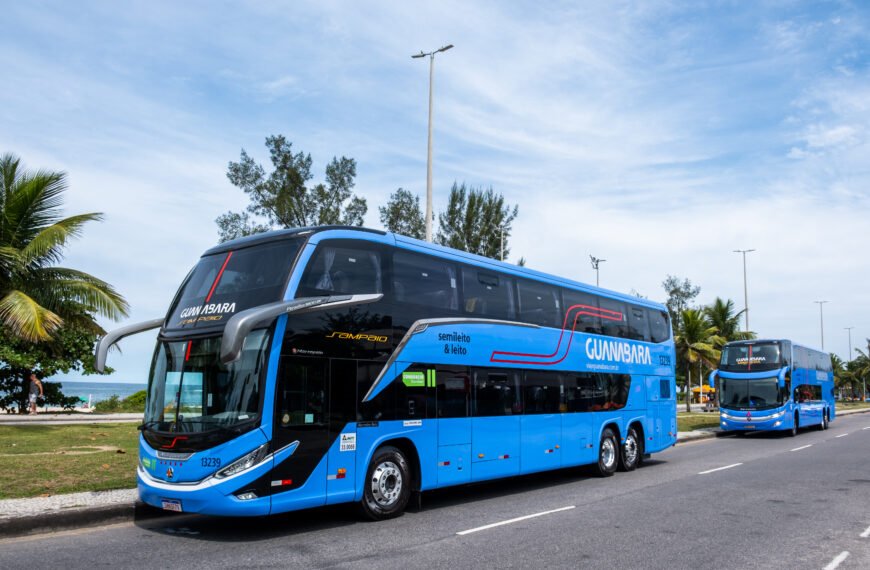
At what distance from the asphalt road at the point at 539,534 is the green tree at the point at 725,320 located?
43.3m

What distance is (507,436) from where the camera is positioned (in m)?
12.3

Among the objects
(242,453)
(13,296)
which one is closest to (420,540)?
(242,453)

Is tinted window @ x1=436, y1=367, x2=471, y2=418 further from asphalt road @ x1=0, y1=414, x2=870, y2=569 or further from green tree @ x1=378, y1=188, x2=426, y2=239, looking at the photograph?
green tree @ x1=378, y1=188, x2=426, y2=239

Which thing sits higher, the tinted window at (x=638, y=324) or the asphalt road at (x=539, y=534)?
the tinted window at (x=638, y=324)

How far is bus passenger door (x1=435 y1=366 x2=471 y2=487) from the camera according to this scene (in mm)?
10914

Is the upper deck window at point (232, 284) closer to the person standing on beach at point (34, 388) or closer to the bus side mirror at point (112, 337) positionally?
the bus side mirror at point (112, 337)

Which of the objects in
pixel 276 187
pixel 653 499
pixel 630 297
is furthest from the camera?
pixel 276 187

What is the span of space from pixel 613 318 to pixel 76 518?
430 inches

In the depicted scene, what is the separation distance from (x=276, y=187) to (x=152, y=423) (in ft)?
117

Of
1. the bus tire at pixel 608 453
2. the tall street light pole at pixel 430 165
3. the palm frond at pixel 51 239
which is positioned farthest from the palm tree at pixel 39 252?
the bus tire at pixel 608 453

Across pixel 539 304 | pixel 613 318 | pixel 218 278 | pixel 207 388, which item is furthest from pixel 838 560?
pixel 613 318

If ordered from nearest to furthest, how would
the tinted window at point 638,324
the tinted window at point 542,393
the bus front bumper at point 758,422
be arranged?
1. the tinted window at point 542,393
2. the tinted window at point 638,324
3. the bus front bumper at point 758,422

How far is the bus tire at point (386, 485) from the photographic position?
9.81 m

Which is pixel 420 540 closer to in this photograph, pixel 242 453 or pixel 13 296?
pixel 242 453
